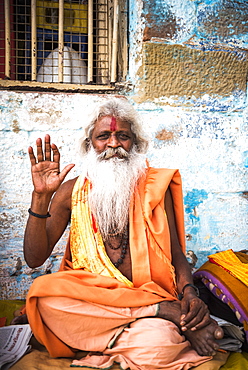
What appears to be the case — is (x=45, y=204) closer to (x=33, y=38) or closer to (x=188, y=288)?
(x=188, y=288)

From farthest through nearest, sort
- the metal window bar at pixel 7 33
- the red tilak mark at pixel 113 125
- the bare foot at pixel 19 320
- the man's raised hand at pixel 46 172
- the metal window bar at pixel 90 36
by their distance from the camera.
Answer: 1. the metal window bar at pixel 90 36
2. the metal window bar at pixel 7 33
3. the red tilak mark at pixel 113 125
4. the bare foot at pixel 19 320
5. the man's raised hand at pixel 46 172

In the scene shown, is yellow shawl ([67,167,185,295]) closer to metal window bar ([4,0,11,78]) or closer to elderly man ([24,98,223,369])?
elderly man ([24,98,223,369])

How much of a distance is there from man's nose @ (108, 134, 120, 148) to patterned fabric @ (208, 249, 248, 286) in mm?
1237

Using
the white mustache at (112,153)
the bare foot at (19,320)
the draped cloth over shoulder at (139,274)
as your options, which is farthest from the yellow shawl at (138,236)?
the bare foot at (19,320)

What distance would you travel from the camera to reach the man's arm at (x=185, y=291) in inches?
84.7

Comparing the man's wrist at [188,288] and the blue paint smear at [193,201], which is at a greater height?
the blue paint smear at [193,201]

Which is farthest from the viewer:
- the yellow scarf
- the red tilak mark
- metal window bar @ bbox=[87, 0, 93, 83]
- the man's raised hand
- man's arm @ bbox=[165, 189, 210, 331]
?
metal window bar @ bbox=[87, 0, 93, 83]

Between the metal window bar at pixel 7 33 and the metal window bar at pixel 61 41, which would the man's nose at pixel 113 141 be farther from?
the metal window bar at pixel 7 33

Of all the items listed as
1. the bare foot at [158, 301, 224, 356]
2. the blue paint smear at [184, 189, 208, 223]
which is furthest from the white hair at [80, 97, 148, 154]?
the bare foot at [158, 301, 224, 356]

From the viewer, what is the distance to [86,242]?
258cm

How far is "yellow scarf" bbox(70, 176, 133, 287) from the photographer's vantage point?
2473 mm

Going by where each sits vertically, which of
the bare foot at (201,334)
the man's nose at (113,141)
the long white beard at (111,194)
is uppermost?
the man's nose at (113,141)

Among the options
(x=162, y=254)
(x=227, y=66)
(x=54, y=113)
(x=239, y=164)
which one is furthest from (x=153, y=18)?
(x=162, y=254)

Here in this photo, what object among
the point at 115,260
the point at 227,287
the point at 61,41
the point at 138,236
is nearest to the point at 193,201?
the point at 227,287
